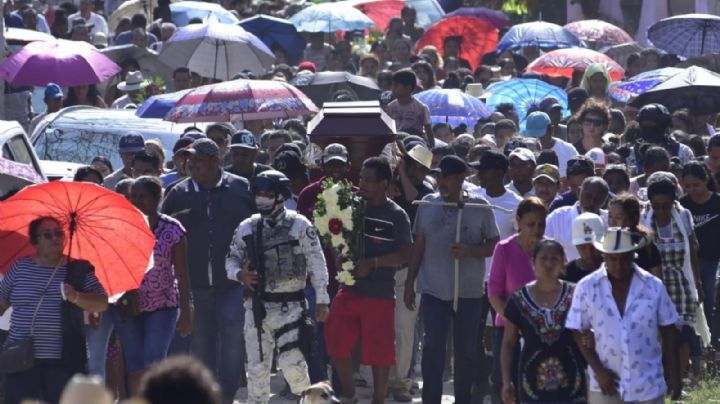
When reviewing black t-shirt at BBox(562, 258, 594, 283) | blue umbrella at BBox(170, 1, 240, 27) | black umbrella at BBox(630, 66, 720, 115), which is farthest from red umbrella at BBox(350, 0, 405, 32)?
black t-shirt at BBox(562, 258, 594, 283)

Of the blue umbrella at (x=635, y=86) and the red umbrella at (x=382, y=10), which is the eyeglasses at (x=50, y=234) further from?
the red umbrella at (x=382, y=10)

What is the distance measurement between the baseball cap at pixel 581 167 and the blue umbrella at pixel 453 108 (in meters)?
6.65

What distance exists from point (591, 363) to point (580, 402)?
0.41 meters

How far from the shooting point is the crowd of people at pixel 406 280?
1020cm

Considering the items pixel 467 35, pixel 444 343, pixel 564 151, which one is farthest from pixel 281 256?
pixel 467 35

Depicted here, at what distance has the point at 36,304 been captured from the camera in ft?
35.5

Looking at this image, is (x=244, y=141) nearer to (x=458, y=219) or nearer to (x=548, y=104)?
(x=458, y=219)

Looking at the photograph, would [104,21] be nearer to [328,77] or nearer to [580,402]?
[328,77]

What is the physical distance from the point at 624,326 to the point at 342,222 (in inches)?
132

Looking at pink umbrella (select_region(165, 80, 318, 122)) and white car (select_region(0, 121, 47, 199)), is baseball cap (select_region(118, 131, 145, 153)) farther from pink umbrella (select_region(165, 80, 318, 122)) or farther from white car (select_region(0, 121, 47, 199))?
pink umbrella (select_region(165, 80, 318, 122))

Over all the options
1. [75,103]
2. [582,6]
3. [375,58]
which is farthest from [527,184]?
[582,6]

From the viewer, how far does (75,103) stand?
21.7m

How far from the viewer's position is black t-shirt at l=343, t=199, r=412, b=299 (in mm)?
12914

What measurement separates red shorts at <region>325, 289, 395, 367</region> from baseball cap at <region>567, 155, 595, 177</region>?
1669mm
